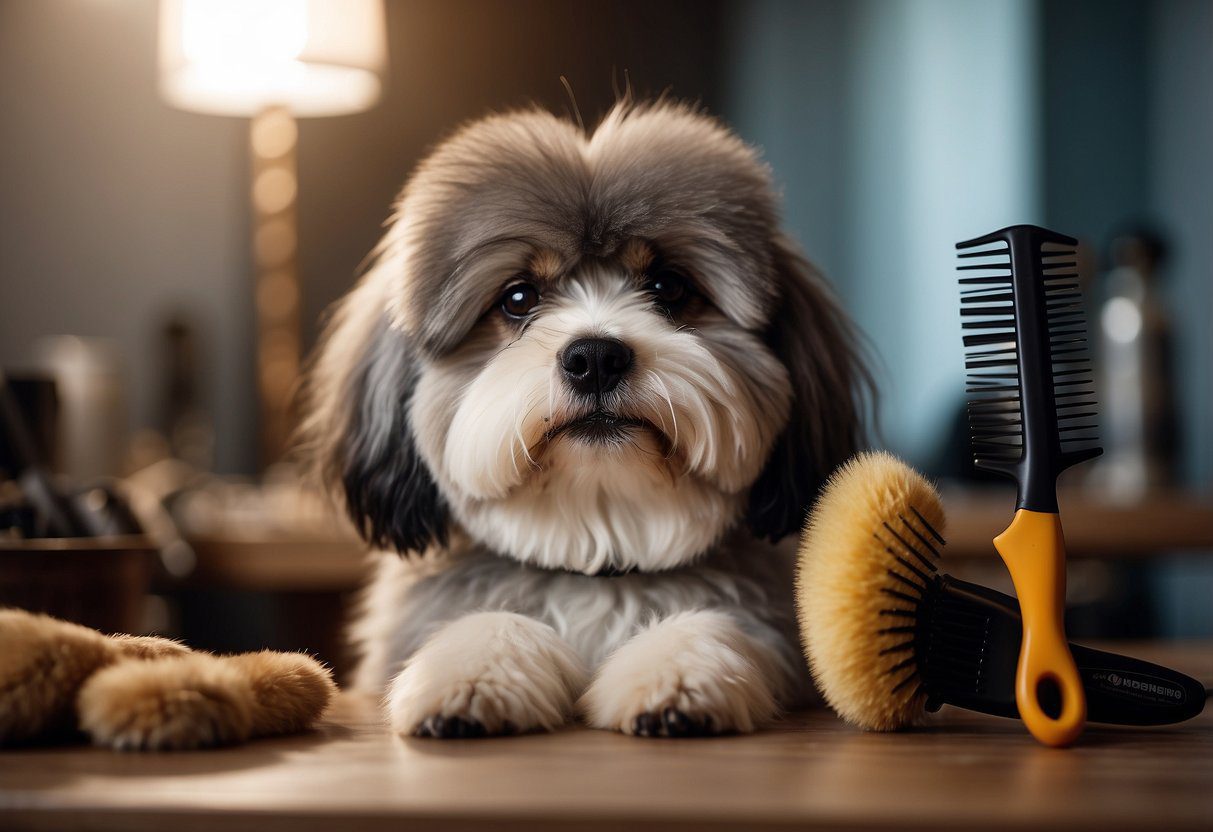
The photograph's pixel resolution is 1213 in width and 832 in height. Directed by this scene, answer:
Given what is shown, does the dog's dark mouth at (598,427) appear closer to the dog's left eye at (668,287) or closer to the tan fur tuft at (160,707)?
the dog's left eye at (668,287)

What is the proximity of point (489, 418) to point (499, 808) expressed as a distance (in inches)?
17.8

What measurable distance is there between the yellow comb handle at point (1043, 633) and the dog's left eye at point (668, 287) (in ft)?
1.31

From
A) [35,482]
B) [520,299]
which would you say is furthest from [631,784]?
[35,482]

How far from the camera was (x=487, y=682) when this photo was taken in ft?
2.63

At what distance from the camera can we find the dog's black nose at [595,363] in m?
0.93

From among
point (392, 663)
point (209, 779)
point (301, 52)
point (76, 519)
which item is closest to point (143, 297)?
point (301, 52)

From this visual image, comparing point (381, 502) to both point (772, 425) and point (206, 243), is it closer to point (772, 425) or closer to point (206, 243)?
point (772, 425)

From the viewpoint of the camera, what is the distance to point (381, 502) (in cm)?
108

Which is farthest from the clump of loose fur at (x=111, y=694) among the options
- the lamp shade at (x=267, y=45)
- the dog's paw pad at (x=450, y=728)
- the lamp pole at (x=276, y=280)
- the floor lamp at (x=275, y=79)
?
the lamp pole at (x=276, y=280)

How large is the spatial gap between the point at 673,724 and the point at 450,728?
145mm

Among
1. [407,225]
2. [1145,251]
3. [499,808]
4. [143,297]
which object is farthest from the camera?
[143,297]

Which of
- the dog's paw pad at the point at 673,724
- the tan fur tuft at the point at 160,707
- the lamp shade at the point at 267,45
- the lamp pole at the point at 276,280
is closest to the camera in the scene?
the tan fur tuft at the point at 160,707

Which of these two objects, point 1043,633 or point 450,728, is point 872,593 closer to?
point 1043,633

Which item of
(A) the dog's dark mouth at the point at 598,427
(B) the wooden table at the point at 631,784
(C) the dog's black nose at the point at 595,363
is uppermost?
(C) the dog's black nose at the point at 595,363
